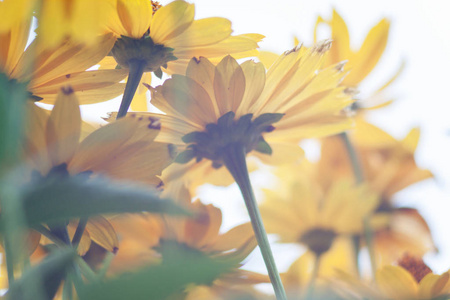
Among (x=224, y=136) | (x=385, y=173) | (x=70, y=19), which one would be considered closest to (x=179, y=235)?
(x=224, y=136)

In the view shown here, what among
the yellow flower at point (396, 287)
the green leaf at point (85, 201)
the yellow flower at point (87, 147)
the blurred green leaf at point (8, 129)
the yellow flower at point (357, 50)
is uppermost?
the yellow flower at point (357, 50)

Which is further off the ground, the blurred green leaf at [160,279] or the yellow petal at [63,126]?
the yellow petal at [63,126]

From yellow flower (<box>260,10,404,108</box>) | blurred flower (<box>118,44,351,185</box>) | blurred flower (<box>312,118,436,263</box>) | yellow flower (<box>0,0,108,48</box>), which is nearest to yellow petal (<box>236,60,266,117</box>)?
blurred flower (<box>118,44,351,185</box>)

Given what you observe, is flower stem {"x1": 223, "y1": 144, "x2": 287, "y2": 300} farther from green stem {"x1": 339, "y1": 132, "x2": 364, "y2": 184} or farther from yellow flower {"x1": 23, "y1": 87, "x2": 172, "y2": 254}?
green stem {"x1": 339, "y1": 132, "x2": 364, "y2": 184}

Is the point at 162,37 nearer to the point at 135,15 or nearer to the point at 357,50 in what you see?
the point at 135,15

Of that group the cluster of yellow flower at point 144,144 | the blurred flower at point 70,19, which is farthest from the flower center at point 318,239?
the blurred flower at point 70,19

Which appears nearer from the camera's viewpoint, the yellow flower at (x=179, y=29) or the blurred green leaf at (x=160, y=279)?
the blurred green leaf at (x=160, y=279)

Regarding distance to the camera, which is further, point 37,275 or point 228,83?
point 228,83

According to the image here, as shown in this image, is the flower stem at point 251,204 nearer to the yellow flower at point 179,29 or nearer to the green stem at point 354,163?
the yellow flower at point 179,29
